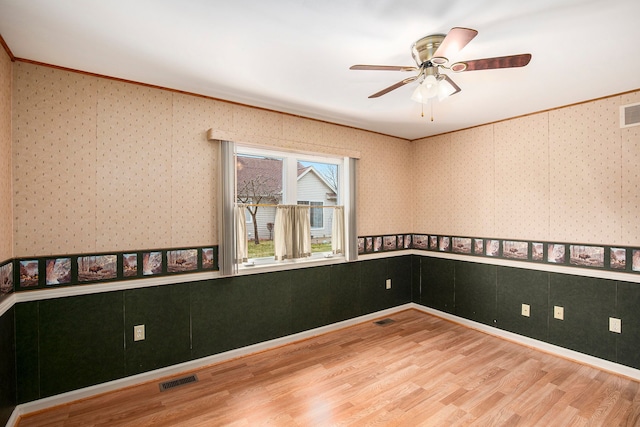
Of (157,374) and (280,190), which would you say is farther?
(280,190)

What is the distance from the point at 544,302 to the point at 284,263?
2.96 m

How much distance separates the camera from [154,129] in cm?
291

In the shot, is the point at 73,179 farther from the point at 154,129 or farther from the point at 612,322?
the point at 612,322

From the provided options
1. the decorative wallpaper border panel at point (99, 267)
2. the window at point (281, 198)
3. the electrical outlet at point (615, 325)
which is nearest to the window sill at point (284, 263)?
the window at point (281, 198)

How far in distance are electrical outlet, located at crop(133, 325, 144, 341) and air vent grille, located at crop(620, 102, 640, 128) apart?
484 centimetres

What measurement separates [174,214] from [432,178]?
3582mm

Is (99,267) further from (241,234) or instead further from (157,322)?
(241,234)

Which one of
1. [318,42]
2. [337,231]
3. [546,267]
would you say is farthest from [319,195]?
[546,267]

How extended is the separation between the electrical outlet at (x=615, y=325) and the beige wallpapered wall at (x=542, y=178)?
756 millimetres

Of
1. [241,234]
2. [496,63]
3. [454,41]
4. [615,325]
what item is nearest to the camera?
[454,41]

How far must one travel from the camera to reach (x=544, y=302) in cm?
357

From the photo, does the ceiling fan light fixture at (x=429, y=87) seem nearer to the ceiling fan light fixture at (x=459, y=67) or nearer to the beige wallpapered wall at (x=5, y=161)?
the ceiling fan light fixture at (x=459, y=67)

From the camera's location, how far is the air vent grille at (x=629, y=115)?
9.65 ft

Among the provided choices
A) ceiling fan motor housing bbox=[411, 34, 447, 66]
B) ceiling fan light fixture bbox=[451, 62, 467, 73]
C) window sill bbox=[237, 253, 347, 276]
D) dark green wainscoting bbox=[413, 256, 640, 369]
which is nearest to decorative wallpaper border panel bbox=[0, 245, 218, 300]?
window sill bbox=[237, 253, 347, 276]
